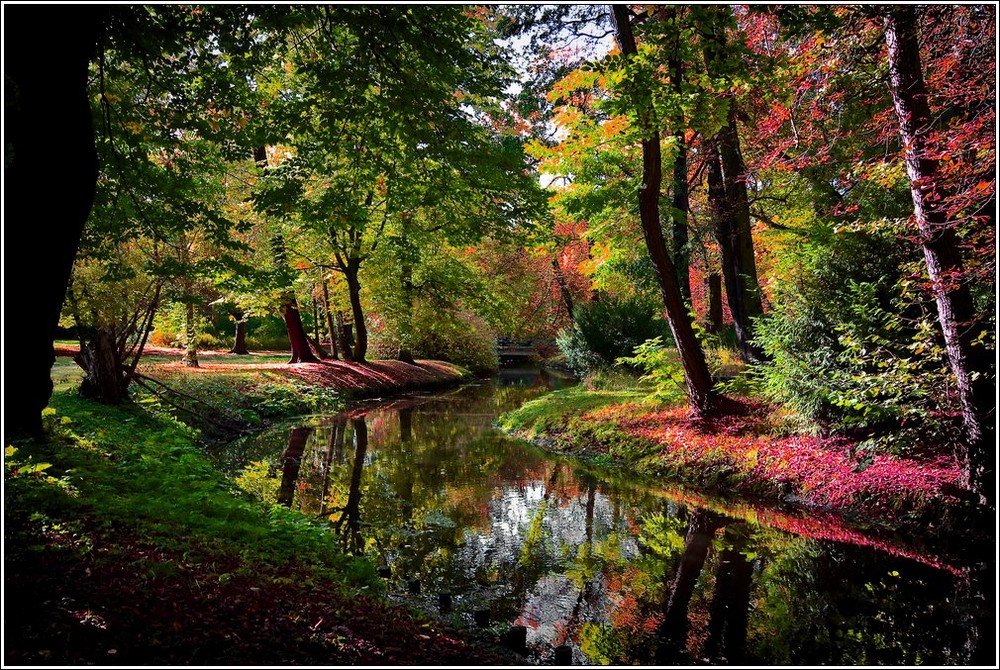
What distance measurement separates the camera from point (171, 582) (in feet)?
11.8

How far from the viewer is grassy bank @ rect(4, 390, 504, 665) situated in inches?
113

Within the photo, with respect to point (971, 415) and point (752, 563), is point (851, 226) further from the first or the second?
point (752, 563)

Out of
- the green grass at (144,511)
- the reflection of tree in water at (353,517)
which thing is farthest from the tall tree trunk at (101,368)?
the reflection of tree in water at (353,517)

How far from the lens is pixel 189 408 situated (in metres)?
12.5

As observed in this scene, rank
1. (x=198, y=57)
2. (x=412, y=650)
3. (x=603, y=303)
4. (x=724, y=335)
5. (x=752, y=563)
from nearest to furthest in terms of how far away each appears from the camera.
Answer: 1. (x=412, y=650)
2. (x=752, y=563)
3. (x=198, y=57)
4. (x=724, y=335)
5. (x=603, y=303)

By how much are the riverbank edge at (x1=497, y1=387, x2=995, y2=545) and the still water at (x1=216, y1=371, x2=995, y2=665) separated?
0.44 metres

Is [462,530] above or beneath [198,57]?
beneath

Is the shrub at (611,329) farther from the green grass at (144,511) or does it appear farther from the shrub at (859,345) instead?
the green grass at (144,511)

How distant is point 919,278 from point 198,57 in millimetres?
8469

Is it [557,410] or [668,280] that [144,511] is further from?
[557,410]

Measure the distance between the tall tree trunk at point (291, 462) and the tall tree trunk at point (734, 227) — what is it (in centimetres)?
892

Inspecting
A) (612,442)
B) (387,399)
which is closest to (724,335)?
(612,442)

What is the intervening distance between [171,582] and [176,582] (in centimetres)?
3

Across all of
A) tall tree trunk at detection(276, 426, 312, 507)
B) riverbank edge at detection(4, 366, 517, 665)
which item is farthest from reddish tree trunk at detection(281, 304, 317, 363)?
riverbank edge at detection(4, 366, 517, 665)
